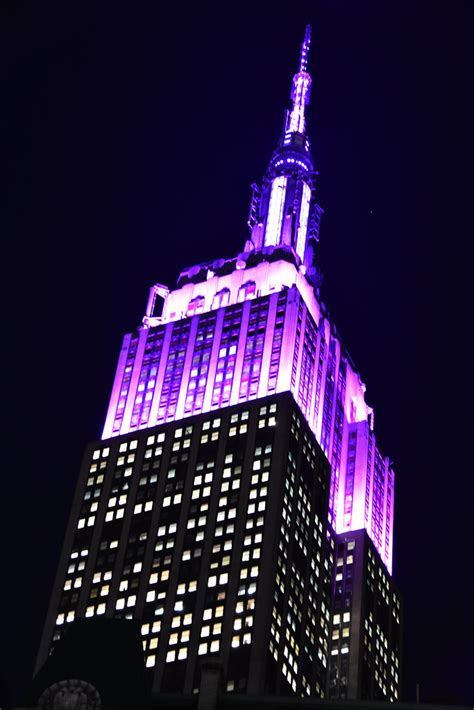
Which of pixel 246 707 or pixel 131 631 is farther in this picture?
pixel 131 631

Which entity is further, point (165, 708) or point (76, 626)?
point (76, 626)

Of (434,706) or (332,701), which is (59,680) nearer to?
(332,701)

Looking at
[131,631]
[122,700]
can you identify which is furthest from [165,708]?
[131,631]

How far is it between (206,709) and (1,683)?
51.9ft

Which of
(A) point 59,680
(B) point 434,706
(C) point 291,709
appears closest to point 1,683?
(A) point 59,680

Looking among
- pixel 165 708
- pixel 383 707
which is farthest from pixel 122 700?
pixel 383 707

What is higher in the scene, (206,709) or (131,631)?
(131,631)

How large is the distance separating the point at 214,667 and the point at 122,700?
6.93 m

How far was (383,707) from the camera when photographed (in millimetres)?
110312

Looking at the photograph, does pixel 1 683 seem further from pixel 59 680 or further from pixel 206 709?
pixel 206 709

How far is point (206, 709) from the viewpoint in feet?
360

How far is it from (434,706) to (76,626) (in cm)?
2852

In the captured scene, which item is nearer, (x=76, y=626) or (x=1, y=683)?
(x=1, y=683)

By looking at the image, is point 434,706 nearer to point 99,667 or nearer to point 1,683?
point 99,667
